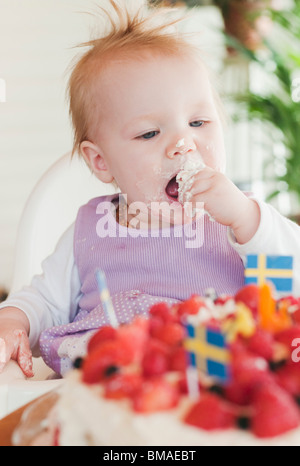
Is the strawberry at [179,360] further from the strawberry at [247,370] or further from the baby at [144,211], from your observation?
the baby at [144,211]

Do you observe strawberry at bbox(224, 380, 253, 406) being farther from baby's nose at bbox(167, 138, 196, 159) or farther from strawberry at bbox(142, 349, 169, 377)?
baby's nose at bbox(167, 138, 196, 159)

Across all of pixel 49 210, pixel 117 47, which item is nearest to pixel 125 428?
pixel 117 47

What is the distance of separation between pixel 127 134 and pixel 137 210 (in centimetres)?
17

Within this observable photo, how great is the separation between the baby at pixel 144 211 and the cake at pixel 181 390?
1.60ft

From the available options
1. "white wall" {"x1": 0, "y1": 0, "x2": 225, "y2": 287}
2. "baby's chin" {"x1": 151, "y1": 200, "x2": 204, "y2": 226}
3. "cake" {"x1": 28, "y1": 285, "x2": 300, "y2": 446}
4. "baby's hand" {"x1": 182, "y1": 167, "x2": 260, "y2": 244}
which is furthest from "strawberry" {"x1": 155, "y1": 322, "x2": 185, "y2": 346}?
"white wall" {"x1": 0, "y1": 0, "x2": 225, "y2": 287}

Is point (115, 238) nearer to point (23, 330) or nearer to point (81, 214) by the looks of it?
point (81, 214)

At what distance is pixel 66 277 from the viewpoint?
146cm

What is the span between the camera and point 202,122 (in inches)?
51.2

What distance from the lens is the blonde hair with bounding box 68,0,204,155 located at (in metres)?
1.37

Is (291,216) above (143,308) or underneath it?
underneath

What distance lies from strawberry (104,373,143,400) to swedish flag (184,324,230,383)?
0.05 meters

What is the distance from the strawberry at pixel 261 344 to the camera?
0.64m

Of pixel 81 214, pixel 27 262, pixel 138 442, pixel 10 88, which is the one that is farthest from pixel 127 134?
pixel 10 88

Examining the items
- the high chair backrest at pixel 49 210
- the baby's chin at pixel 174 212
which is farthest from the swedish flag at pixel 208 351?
the high chair backrest at pixel 49 210
